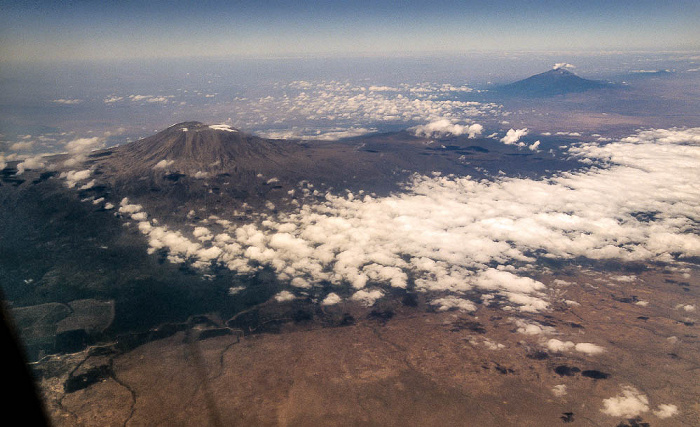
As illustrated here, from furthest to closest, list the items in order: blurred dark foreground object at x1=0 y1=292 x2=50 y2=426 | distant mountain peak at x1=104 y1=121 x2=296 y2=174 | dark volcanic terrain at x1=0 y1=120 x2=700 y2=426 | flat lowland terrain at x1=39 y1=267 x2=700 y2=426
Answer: distant mountain peak at x1=104 y1=121 x2=296 y2=174 < dark volcanic terrain at x1=0 y1=120 x2=700 y2=426 < flat lowland terrain at x1=39 y1=267 x2=700 y2=426 < blurred dark foreground object at x1=0 y1=292 x2=50 y2=426

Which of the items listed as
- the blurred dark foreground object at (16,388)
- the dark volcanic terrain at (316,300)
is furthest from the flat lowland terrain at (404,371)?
the blurred dark foreground object at (16,388)

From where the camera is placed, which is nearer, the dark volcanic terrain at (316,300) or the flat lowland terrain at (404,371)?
the flat lowland terrain at (404,371)

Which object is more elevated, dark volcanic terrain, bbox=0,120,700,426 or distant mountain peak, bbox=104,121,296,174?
distant mountain peak, bbox=104,121,296,174

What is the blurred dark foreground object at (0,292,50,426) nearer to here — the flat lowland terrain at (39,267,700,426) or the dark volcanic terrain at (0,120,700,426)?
the dark volcanic terrain at (0,120,700,426)

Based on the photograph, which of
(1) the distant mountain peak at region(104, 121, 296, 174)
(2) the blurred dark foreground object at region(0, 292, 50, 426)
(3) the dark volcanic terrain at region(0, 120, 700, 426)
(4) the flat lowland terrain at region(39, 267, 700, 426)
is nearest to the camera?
(2) the blurred dark foreground object at region(0, 292, 50, 426)

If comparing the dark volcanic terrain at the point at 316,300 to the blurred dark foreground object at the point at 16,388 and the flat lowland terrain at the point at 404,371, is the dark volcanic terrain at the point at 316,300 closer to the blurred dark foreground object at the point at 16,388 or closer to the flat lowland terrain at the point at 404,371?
the flat lowland terrain at the point at 404,371

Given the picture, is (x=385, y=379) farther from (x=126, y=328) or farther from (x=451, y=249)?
(x=451, y=249)

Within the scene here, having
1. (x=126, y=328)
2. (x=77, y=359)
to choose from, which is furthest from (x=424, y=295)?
(x=77, y=359)

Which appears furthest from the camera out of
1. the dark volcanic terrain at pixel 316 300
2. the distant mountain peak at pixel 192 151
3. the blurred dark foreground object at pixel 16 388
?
the distant mountain peak at pixel 192 151

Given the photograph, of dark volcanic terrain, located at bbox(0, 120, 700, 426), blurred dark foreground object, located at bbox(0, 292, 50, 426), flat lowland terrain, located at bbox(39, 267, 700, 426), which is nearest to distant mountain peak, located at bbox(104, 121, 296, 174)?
dark volcanic terrain, located at bbox(0, 120, 700, 426)
